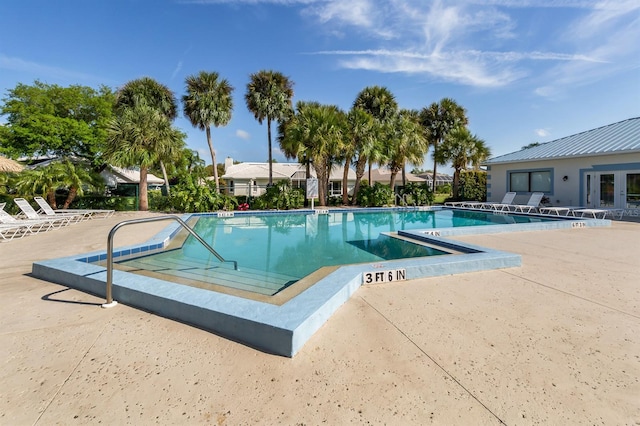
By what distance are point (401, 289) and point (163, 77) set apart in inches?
945

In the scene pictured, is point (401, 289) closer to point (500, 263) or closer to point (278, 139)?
point (500, 263)

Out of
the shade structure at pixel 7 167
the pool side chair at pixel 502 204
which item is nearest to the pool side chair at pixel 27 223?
the shade structure at pixel 7 167

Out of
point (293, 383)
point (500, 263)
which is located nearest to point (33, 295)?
point (293, 383)

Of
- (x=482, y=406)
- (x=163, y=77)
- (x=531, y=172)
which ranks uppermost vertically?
(x=163, y=77)

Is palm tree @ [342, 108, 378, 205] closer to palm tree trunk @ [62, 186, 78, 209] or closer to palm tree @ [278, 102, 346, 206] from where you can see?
palm tree @ [278, 102, 346, 206]

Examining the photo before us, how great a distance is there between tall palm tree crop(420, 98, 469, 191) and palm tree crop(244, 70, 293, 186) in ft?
41.7

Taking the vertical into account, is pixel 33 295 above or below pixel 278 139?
below

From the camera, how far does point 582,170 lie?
1677 centimetres

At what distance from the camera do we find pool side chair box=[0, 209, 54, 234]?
9206 millimetres

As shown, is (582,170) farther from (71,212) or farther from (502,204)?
(71,212)

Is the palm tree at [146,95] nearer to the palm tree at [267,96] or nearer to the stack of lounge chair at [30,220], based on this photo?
the palm tree at [267,96]

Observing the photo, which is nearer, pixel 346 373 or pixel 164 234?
pixel 346 373

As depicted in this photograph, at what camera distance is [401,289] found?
444 centimetres

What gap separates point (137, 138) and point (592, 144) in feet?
84.2
